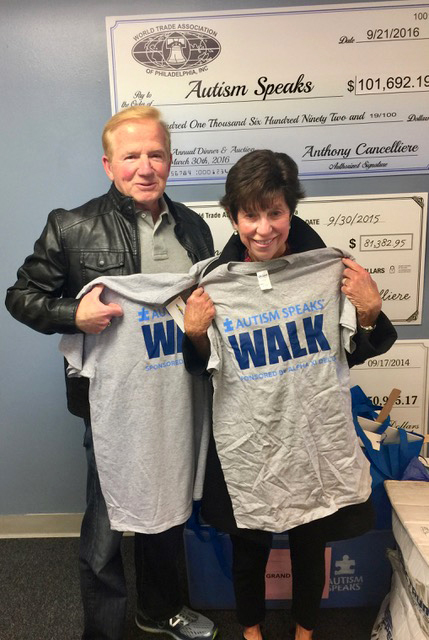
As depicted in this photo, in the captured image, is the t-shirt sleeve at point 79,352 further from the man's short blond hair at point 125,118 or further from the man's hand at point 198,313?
the man's short blond hair at point 125,118

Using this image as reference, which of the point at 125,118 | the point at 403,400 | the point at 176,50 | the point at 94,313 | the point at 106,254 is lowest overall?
the point at 403,400

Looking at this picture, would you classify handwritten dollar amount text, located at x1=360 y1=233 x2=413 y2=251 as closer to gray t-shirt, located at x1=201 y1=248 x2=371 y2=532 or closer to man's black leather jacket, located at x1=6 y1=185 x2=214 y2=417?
gray t-shirt, located at x1=201 y1=248 x2=371 y2=532

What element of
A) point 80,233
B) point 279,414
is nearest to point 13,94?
point 80,233

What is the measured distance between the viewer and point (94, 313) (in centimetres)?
103

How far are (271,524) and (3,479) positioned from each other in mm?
1319

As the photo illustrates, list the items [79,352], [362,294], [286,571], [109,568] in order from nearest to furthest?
[362,294] → [79,352] → [109,568] → [286,571]

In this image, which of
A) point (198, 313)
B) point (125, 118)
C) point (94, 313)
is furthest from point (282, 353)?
point (125, 118)

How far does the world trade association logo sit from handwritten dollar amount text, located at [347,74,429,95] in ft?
1.60

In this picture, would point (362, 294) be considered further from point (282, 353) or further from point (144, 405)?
point (144, 405)

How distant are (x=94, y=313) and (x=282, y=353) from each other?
45 cm

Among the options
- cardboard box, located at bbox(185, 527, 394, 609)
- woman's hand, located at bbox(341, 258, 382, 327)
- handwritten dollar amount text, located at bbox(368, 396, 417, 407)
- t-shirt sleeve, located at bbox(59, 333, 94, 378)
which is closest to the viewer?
woman's hand, located at bbox(341, 258, 382, 327)

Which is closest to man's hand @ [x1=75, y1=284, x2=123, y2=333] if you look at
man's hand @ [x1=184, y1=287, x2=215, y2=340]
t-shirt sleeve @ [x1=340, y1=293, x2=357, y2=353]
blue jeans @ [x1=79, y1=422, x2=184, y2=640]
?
man's hand @ [x1=184, y1=287, x2=215, y2=340]

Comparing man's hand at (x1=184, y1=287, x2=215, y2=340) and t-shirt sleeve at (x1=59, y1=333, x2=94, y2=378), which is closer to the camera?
man's hand at (x1=184, y1=287, x2=215, y2=340)

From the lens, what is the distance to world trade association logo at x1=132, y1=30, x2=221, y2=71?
149 cm
